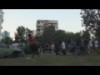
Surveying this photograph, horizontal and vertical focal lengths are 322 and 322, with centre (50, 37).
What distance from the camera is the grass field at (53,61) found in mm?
4738

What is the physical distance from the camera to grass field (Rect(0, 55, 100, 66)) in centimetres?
474

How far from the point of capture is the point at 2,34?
5.30 meters

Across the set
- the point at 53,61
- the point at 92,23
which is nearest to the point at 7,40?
the point at 53,61

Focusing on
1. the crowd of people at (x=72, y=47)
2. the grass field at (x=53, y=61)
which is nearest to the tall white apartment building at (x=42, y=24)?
the crowd of people at (x=72, y=47)

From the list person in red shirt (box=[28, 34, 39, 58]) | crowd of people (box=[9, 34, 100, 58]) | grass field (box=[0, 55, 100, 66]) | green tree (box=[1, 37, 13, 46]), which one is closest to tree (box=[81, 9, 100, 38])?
crowd of people (box=[9, 34, 100, 58])

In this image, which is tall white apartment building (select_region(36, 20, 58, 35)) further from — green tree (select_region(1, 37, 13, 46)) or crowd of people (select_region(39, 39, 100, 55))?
green tree (select_region(1, 37, 13, 46))

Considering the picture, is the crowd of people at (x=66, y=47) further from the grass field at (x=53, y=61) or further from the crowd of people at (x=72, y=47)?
the grass field at (x=53, y=61)

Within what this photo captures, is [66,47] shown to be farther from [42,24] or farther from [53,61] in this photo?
[53,61]

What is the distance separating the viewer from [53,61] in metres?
5.05

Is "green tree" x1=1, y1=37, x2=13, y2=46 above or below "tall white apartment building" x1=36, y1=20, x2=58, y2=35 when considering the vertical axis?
below

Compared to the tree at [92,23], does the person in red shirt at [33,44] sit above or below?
below
